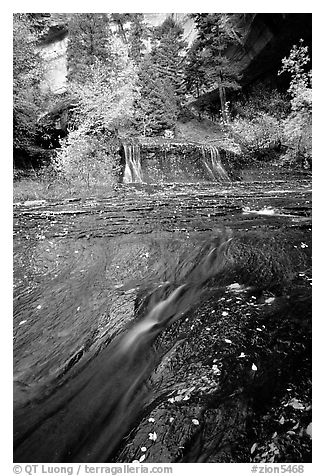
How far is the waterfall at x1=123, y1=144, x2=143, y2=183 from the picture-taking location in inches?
117

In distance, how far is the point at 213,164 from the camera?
3047mm

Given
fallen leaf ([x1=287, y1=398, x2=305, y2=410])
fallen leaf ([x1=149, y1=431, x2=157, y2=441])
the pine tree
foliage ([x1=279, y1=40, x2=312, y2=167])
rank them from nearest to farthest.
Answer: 1. fallen leaf ([x1=149, y1=431, x2=157, y2=441])
2. fallen leaf ([x1=287, y1=398, x2=305, y2=410])
3. foliage ([x1=279, y1=40, x2=312, y2=167])
4. the pine tree

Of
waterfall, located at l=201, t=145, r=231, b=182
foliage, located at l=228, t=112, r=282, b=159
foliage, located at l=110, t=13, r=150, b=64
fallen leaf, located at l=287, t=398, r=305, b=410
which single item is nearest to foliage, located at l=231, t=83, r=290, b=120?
foliage, located at l=228, t=112, r=282, b=159

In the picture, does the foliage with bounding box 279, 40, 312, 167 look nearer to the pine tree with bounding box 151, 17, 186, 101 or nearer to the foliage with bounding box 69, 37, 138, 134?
the pine tree with bounding box 151, 17, 186, 101

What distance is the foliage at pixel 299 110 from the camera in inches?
101

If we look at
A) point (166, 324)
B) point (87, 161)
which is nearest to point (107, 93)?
point (87, 161)

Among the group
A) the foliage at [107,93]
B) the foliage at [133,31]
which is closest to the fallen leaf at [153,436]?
the foliage at [107,93]

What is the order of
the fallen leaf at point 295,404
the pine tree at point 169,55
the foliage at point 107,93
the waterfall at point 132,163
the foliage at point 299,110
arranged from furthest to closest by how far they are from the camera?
the waterfall at point 132,163 < the foliage at point 107,93 < the pine tree at point 169,55 < the foliage at point 299,110 < the fallen leaf at point 295,404

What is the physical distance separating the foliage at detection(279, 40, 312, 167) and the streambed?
281 mm

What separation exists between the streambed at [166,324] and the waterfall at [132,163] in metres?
0.14

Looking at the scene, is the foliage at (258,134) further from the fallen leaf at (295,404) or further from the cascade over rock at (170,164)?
the fallen leaf at (295,404)
